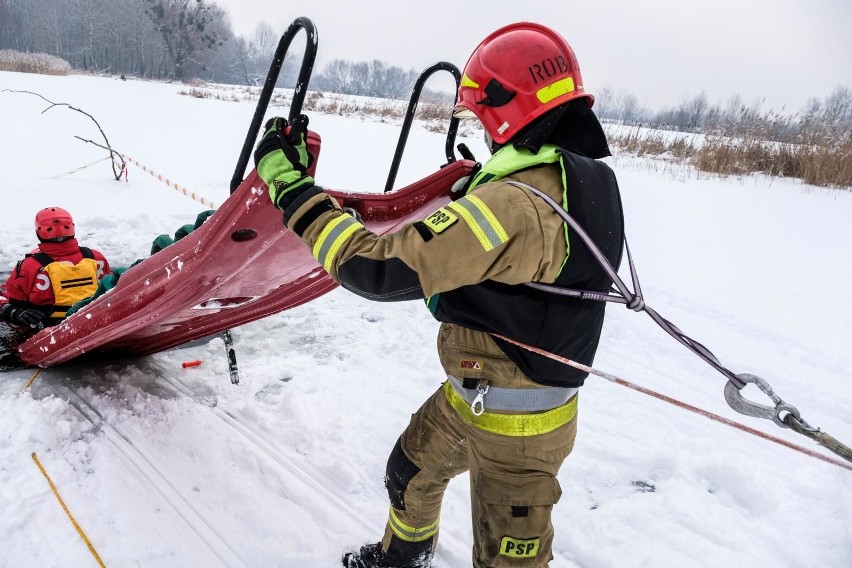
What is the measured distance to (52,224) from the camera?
376 cm

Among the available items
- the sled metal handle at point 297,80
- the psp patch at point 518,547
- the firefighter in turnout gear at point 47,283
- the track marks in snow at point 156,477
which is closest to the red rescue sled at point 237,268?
the sled metal handle at point 297,80

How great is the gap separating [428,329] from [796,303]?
3.30 metres

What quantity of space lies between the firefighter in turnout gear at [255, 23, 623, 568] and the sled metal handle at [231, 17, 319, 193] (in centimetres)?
20

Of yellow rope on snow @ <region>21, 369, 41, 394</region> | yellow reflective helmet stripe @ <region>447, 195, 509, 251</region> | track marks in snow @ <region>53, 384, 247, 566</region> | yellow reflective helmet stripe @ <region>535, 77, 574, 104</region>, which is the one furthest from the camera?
yellow rope on snow @ <region>21, 369, 41, 394</region>

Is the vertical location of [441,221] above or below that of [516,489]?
above

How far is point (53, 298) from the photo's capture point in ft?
13.0

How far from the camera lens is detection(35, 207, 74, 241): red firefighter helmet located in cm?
373

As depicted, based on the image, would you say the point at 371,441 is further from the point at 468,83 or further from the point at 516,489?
the point at 468,83

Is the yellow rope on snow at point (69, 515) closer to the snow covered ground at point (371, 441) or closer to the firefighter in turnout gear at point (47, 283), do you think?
the snow covered ground at point (371, 441)

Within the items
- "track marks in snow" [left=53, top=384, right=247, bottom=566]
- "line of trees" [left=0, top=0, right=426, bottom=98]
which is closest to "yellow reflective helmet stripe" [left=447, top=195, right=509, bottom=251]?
"track marks in snow" [left=53, top=384, right=247, bottom=566]

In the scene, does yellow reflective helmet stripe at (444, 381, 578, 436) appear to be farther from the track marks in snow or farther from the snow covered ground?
the track marks in snow

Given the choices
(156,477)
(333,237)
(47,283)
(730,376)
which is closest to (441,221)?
(333,237)

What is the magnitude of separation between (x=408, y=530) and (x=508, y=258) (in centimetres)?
123

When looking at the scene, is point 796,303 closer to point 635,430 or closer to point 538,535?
point 635,430
